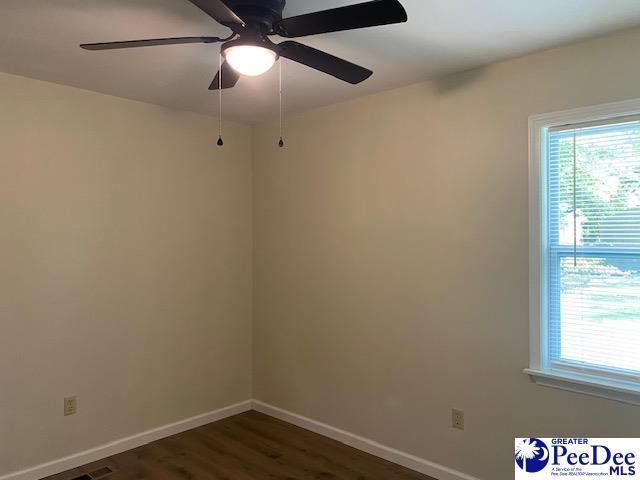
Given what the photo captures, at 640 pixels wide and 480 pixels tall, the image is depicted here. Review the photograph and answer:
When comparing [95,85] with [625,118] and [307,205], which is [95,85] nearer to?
[307,205]

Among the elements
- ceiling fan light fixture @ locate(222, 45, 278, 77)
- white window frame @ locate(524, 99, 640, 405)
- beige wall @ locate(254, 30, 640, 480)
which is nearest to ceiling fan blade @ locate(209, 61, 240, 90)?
ceiling fan light fixture @ locate(222, 45, 278, 77)

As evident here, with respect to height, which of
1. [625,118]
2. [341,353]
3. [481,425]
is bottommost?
[481,425]

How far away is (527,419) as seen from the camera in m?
2.64

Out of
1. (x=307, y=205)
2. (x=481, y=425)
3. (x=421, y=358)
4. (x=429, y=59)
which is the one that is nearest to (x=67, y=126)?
(x=307, y=205)

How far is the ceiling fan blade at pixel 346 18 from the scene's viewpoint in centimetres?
158

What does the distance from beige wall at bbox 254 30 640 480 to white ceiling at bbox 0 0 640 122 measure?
204 mm

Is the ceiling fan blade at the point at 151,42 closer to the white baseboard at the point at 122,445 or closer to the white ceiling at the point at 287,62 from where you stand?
the white ceiling at the point at 287,62

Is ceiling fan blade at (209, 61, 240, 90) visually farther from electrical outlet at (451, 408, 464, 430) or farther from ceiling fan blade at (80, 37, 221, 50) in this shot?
electrical outlet at (451, 408, 464, 430)

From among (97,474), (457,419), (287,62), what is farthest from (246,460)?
(287,62)

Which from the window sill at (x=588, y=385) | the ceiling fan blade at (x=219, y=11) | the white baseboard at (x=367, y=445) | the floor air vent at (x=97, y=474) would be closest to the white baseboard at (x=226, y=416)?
the white baseboard at (x=367, y=445)

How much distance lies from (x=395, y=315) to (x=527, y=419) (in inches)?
39.0

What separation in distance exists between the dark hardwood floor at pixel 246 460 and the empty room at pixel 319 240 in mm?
23

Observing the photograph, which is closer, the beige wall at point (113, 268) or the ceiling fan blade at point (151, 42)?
the ceiling fan blade at point (151, 42)

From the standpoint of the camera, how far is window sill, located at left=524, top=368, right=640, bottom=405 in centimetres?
232
